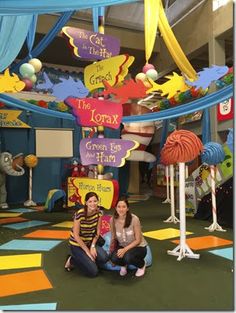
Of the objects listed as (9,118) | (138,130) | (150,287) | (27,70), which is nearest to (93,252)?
(150,287)

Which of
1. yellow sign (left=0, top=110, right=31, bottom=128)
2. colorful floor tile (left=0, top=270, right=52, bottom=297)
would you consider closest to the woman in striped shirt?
colorful floor tile (left=0, top=270, right=52, bottom=297)

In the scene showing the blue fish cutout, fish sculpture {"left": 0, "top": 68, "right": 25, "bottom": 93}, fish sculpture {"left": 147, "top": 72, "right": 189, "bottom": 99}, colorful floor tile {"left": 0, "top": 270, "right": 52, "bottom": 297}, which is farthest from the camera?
fish sculpture {"left": 147, "top": 72, "right": 189, "bottom": 99}

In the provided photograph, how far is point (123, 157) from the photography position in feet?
14.5

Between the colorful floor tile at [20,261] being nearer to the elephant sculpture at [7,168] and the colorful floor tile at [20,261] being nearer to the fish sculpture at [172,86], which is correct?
the fish sculpture at [172,86]

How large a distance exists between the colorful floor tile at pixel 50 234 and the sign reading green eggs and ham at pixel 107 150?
5.97ft

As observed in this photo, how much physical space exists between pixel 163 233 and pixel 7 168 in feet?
15.8

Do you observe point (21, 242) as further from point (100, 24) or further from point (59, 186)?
point (59, 186)

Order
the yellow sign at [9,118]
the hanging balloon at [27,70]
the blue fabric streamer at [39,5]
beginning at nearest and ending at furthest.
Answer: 1. the blue fabric streamer at [39,5]
2. the hanging balloon at [27,70]
3. the yellow sign at [9,118]

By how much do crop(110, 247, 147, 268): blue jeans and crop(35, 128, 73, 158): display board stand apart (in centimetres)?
704

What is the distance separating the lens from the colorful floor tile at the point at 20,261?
424cm

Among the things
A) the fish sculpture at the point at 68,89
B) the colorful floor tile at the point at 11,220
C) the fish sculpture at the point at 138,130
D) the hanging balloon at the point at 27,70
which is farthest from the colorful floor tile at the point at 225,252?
the fish sculpture at the point at 138,130

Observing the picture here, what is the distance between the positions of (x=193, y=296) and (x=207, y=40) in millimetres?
8242

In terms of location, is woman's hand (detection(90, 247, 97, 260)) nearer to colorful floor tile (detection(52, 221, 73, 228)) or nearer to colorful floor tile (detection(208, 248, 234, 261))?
colorful floor tile (detection(208, 248, 234, 261))

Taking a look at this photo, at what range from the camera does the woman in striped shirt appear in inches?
152
